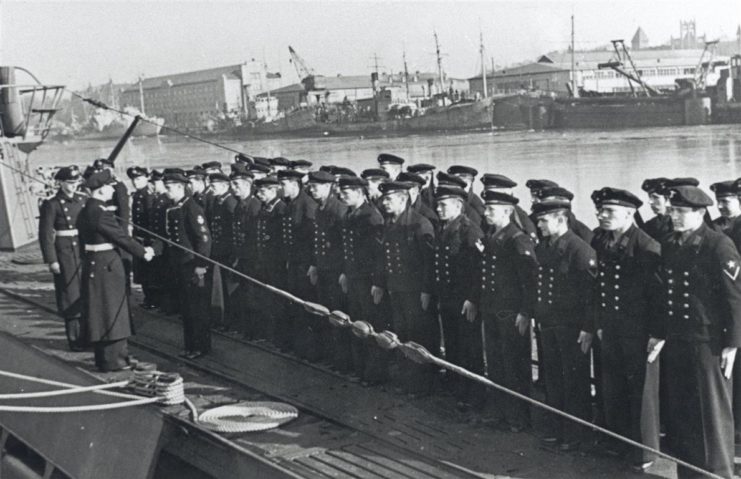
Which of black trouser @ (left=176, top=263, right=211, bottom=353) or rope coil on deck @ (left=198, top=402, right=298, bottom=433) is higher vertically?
black trouser @ (left=176, top=263, right=211, bottom=353)

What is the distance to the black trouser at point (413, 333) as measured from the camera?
498 cm

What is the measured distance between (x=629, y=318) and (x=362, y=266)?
2.03m

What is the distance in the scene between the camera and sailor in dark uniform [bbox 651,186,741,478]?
352 cm

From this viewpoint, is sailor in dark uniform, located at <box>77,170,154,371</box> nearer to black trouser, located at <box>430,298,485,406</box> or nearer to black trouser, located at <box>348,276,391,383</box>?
black trouser, located at <box>348,276,391,383</box>

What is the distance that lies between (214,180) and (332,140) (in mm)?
42378

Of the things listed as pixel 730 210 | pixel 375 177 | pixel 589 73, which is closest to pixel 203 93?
pixel 589 73

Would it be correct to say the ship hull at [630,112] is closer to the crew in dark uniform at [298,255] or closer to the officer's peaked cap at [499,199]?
the crew in dark uniform at [298,255]

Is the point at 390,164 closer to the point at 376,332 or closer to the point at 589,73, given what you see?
the point at 376,332

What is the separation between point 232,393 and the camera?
528 centimetres

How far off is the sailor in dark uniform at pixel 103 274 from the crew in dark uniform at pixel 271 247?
884 mm

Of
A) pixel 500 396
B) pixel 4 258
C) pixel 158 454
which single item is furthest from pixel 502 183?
pixel 4 258

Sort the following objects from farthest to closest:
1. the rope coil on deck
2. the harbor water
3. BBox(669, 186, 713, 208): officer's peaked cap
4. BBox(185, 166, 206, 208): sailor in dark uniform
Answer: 1. the harbor water
2. BBox(185, 166, 206, 208): sailor in dark uniform
3. the rope coil on deck
4. BBox(669, 186, 713, 208): officer's peaked cap

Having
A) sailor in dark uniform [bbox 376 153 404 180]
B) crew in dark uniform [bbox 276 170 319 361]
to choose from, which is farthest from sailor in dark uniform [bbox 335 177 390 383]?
sailor in dark uniform [bbox 376 153 404 180]

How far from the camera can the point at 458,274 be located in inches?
188
